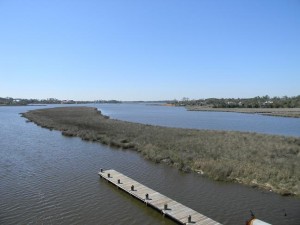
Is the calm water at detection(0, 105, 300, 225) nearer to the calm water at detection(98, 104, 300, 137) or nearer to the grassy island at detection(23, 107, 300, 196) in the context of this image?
the grassy island at detection(23, 107, 300, 196)

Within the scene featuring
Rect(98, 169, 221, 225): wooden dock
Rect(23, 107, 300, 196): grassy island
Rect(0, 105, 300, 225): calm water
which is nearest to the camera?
Rect(98, 169, 221, 225): wooden dock

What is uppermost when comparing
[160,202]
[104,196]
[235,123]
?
[235,123]

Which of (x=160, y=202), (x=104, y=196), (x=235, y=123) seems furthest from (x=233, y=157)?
(x=235, y=123)

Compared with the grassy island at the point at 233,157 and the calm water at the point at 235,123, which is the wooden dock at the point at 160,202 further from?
the calm water at the point at 235,123

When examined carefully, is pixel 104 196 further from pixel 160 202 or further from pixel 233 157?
pixel 233 157

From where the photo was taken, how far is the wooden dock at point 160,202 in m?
13.7

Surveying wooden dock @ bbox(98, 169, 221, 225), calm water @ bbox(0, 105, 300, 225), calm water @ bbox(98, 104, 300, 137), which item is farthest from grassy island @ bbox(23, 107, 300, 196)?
calm water @ bbox(98, 104, 300, 137)

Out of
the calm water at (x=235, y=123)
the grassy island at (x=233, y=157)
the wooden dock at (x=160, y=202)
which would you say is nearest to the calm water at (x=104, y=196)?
the wooden dock at (x=160, y=202)

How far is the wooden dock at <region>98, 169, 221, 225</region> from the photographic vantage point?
13664 millimetres

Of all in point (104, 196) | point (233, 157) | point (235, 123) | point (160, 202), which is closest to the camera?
point (160, 202)

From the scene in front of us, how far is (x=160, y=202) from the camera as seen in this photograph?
620 inches

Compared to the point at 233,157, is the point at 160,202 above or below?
below

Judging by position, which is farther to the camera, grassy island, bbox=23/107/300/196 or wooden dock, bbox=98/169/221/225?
grassy island, bbox=23/107/300/196

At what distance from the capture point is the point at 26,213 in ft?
50.0
